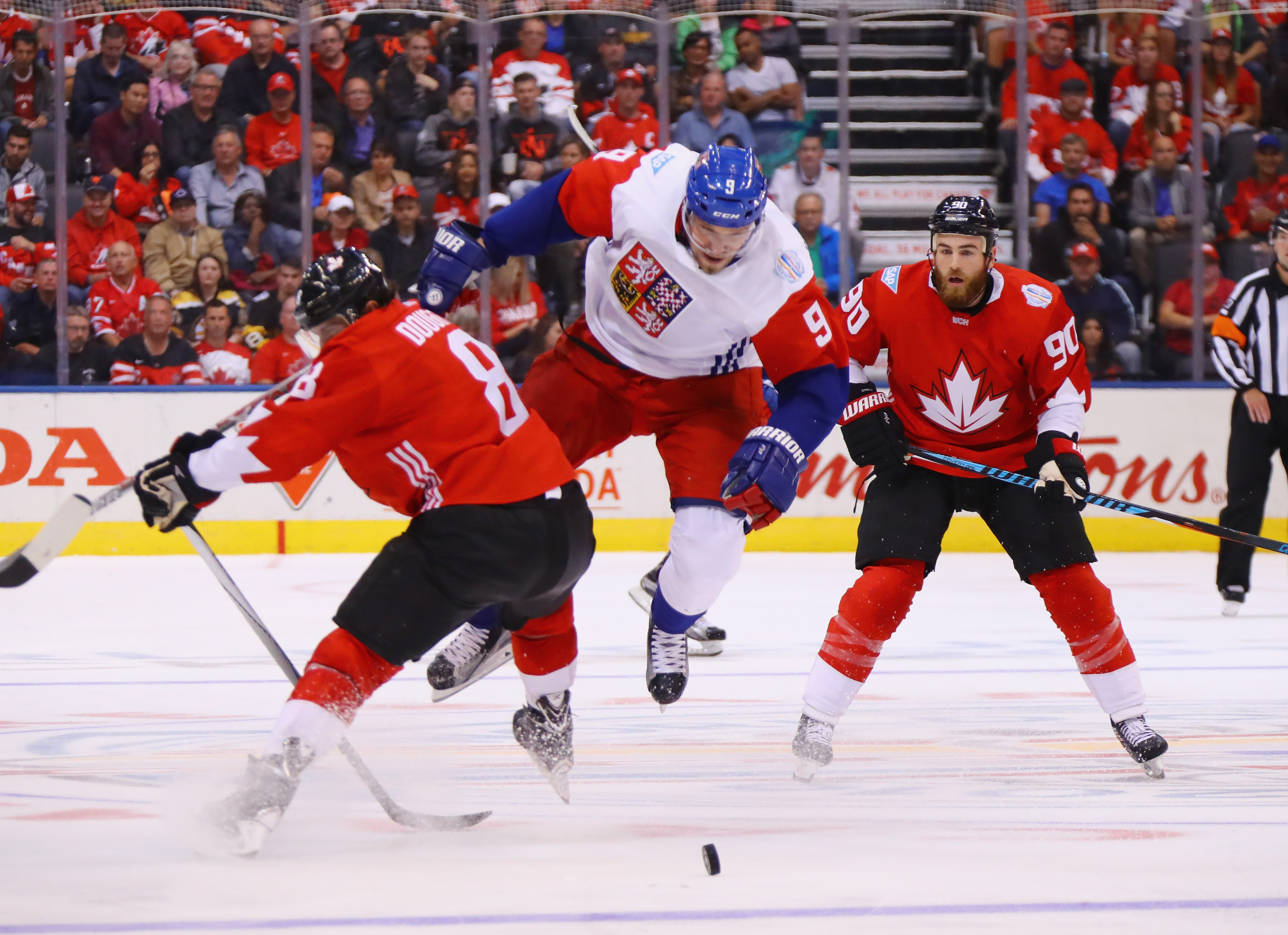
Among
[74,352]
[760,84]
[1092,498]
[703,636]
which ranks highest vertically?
[760,84]

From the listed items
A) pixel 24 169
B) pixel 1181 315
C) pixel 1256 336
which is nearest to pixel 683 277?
pixel 1256 336

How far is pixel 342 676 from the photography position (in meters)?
2.29

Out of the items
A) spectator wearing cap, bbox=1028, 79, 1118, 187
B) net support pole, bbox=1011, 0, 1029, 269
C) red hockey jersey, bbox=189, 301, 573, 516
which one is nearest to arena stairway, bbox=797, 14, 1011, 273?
net support pole, bbox=1011, 0, 1029, 269

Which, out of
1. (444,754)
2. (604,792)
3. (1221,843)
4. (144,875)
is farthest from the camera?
(444,754)

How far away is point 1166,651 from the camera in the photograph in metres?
4.46

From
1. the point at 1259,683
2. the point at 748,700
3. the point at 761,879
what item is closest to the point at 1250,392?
the point at 1259,683

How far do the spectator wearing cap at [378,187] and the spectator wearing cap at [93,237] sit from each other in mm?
1037

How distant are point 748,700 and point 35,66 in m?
5.09

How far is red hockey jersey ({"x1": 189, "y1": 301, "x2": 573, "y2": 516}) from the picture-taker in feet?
7.31

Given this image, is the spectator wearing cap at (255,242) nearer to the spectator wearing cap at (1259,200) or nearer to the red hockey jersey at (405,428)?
the spectator wearing cap at (1259,200)

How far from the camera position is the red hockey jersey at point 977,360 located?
3020mm

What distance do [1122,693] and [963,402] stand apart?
67 centimetres

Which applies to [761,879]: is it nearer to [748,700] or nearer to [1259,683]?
[748,700]

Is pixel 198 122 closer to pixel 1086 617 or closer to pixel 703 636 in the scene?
pixel 703 636
